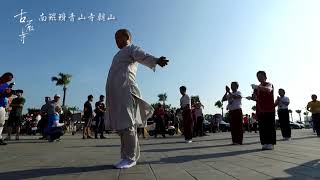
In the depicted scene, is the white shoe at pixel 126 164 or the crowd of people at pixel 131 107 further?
the crowd of people at pixel 131 107

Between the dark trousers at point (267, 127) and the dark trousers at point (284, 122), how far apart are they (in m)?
5.05

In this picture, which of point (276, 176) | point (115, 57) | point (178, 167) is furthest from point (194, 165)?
point (115, 57)

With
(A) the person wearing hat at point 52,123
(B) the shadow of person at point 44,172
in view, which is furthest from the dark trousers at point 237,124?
(A) the person wearing hat at point 52,123

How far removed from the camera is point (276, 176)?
4.48 meters

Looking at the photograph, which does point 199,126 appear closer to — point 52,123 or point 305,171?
point 52,123

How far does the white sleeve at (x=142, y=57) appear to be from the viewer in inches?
228

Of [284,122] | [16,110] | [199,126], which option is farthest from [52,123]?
[284,122]

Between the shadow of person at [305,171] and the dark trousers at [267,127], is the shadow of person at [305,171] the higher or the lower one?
the lower one

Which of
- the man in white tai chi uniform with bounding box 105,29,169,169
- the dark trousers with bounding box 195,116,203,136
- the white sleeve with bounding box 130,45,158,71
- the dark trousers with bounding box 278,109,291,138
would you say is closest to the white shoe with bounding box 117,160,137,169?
the man in white tai chi uniform with bounding box 105,29,169,169

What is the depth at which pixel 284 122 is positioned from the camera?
1440 cm

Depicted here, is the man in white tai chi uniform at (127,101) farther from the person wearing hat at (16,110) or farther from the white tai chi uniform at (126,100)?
the person wearing hat at (16,110)

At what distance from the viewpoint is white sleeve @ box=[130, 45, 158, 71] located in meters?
5.79

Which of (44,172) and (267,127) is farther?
(267,127)

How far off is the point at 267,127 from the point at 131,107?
467 cm
